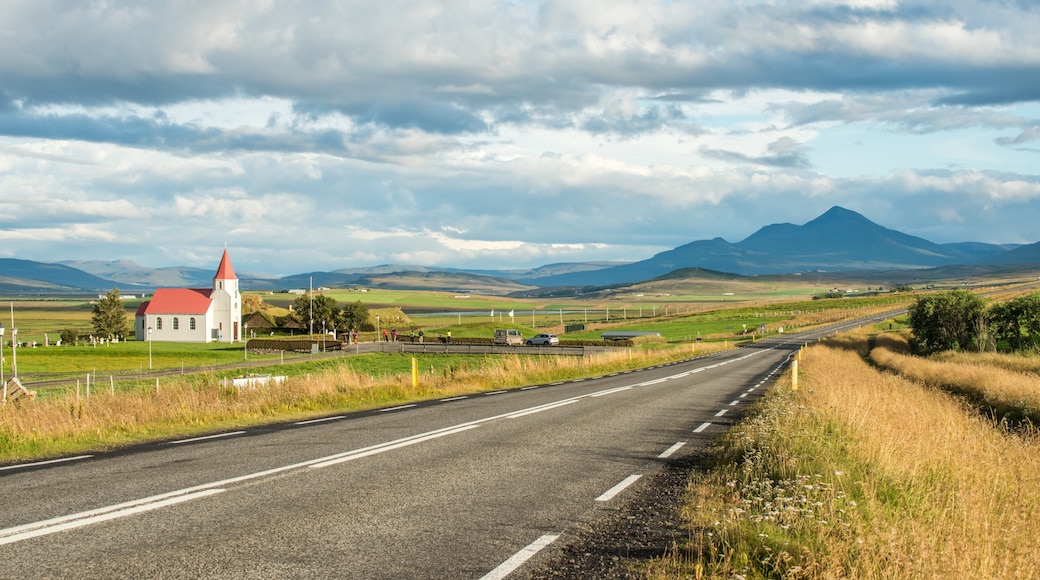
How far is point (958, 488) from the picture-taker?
8.91m

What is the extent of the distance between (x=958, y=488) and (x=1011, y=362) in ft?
151

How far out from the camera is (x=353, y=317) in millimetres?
108188

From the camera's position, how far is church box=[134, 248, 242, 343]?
105250 mm

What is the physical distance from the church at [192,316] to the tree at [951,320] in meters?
80.9

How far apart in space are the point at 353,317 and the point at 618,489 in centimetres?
10118

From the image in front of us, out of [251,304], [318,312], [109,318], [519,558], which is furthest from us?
[251,304]

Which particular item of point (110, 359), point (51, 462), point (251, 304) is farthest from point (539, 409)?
point (251, 304)

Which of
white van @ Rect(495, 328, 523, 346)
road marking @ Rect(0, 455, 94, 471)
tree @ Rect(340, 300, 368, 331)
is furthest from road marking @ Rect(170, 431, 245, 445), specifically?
tree @ Rect(340, 300, 368, 331)

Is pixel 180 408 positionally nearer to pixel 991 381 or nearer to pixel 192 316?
pixel 991 381

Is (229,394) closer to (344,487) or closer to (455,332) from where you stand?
(344,487)

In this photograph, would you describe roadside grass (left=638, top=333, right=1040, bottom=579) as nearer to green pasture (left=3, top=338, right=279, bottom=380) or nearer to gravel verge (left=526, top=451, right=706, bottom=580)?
gravel verge (left=526, top=451, right=706, bottom=580)

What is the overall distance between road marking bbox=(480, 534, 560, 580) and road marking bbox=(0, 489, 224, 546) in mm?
3853

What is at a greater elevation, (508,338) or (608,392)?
(608,392)

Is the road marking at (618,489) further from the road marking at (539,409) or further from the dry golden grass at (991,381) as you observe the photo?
the dry golden grass at (991,381)
